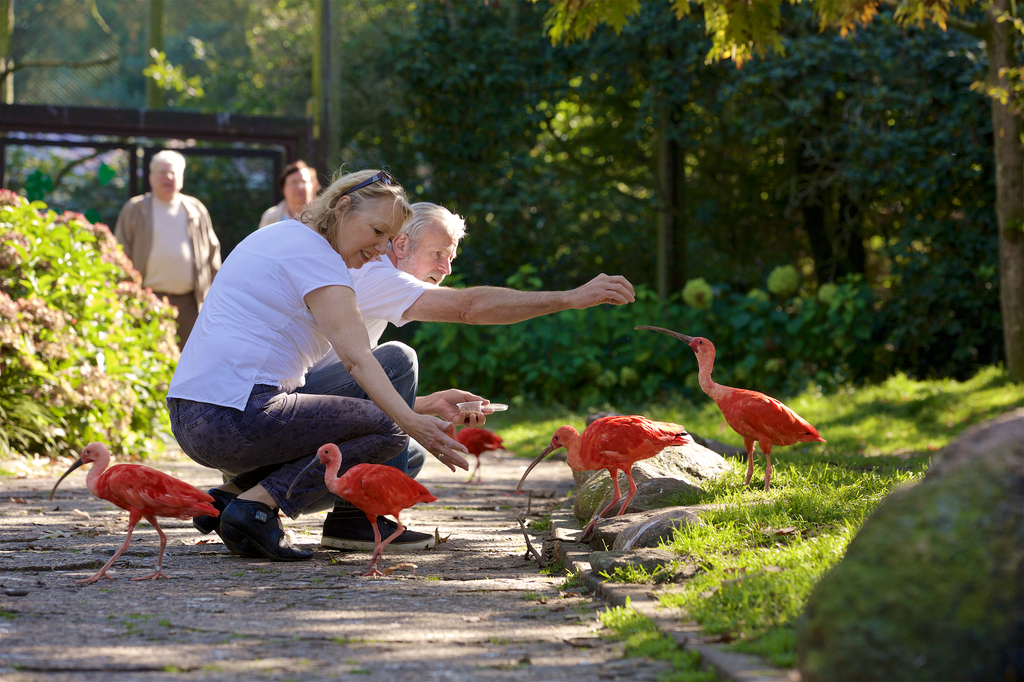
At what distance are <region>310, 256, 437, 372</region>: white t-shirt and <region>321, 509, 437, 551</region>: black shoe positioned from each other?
2.91ft

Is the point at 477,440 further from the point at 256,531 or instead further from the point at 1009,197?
the point at 1009,197

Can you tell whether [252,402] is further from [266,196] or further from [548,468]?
[266,196]

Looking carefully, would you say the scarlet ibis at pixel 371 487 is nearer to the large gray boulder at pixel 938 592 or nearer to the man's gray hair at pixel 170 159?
the large gray boulder at pixel 938 592

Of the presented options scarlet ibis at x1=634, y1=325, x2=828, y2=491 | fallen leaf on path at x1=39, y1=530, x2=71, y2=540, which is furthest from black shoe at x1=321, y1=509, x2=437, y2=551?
scarlet ibis at x1=634, y1=325, x2=828, y2=491

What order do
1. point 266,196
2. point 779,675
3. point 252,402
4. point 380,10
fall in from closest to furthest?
1. point 779,675
2. point 252,402
3. point 266,196
4. point 380,10

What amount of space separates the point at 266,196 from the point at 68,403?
546 cm

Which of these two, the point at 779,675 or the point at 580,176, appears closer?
the point at 779,675

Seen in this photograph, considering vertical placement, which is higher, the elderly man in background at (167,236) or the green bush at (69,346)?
the elderly man in background at (167,236)

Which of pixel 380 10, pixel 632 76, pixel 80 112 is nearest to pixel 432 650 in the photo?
pixel 80 112

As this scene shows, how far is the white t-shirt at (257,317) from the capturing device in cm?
380

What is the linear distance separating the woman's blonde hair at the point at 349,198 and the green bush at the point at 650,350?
23.5ft

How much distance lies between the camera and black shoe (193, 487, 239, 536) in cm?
419

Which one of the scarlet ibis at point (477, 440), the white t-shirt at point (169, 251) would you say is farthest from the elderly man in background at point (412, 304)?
the white t-shirt at point (169, 251)

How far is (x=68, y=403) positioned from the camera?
260 inches
